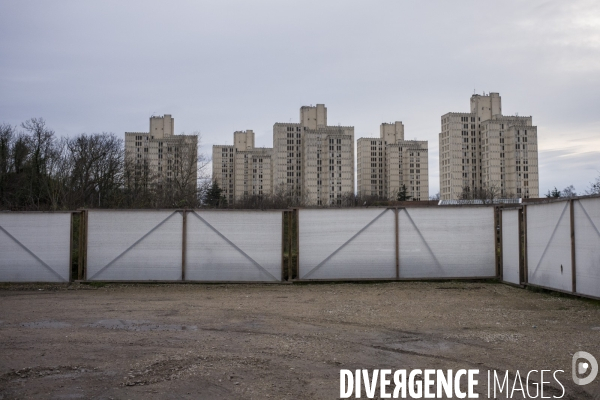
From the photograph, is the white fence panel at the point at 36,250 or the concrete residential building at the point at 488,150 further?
the concrete residential building at the point at 488,150

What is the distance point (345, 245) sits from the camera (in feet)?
56.1

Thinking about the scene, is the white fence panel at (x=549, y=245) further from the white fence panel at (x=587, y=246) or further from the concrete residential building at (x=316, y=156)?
the concrete residential building at (x=316, y=156)

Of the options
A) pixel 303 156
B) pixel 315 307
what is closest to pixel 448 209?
pixel 315 307

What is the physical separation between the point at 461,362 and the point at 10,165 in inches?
1710

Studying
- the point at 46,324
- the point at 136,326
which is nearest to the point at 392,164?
the point at 136,326

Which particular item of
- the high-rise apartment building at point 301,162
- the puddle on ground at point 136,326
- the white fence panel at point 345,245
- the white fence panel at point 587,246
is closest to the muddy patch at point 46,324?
the puddle on ground at point 136,326

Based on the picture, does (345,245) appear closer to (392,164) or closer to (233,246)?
(233,246)

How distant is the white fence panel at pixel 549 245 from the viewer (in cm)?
1355

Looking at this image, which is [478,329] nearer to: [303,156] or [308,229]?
[308,229]

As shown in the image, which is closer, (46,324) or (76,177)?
(46,324)

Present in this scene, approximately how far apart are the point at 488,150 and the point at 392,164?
100ft

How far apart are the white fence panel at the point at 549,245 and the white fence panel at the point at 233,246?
7262mm

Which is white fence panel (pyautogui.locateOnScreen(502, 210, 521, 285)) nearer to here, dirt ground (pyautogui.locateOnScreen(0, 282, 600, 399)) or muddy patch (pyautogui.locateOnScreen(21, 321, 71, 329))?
dirt ground (pyautogui.locateOnScreen(0, 282, 600, 399))

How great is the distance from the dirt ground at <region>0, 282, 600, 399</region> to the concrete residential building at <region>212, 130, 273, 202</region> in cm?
14445
